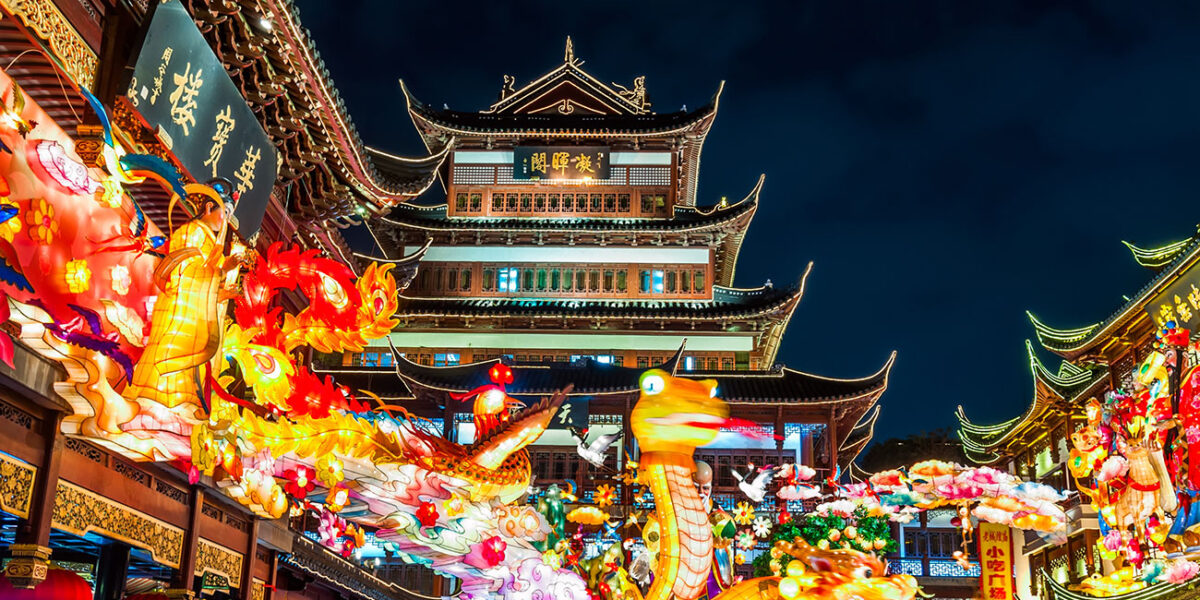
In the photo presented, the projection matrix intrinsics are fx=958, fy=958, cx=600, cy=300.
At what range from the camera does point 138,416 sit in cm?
511

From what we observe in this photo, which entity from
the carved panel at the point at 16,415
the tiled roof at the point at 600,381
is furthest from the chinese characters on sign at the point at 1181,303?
the carved panel at the point at 16,415

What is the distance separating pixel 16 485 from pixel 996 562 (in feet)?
80.6

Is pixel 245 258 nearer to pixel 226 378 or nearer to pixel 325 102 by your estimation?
pixel 226 378

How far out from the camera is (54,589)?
5.04 m

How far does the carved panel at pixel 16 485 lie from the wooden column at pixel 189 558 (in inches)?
68.6

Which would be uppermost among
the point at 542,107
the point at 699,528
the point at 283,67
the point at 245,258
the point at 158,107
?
the point at 542,107

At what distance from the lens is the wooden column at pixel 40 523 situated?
4.50m

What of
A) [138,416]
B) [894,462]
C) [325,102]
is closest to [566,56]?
[325,102]

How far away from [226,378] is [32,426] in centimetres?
230

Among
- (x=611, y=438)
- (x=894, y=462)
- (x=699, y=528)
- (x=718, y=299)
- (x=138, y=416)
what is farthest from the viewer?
(x=894, y=462)

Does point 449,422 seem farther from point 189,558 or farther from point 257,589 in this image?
point 189,558

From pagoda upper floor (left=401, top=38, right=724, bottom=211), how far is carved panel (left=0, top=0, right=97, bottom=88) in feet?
69.2

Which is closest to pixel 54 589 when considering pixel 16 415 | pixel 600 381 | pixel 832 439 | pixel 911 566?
pixel 16 415

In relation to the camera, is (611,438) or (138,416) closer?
(138,416)
